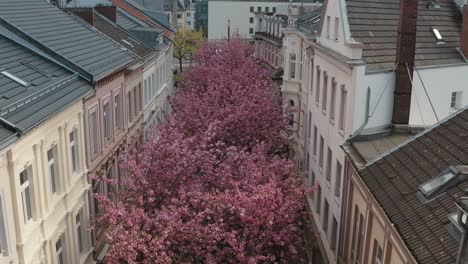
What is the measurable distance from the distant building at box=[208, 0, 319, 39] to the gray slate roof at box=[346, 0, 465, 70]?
7856cm

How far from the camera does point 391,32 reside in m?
19.0

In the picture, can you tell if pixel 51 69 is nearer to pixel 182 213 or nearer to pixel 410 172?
pixel 182 213

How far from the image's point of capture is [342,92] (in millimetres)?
18828

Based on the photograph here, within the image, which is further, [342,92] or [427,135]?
[342,92]

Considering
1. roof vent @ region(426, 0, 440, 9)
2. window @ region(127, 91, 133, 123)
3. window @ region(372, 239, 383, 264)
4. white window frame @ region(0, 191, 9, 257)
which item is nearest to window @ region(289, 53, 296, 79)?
window @ region(127, 91, 133, 123)

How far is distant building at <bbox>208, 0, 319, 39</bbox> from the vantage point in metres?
98.4

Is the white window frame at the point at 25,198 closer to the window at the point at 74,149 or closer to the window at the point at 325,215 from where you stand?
the window at the point at 74,149

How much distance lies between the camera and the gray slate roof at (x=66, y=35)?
17.3 m

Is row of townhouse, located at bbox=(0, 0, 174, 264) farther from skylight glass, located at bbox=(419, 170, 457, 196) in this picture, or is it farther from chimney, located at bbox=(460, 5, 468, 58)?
chimney, located at bbox=(460, 5, 468, 58)

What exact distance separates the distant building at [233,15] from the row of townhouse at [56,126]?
247 feet

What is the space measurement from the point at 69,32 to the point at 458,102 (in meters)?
15.2

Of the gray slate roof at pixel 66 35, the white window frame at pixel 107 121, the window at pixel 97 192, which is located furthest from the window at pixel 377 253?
the white window frame at pixel 107 121

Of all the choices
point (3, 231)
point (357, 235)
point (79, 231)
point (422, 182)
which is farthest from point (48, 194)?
point (422, 182)

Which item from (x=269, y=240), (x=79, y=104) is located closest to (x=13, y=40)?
(x=79, y=104)
